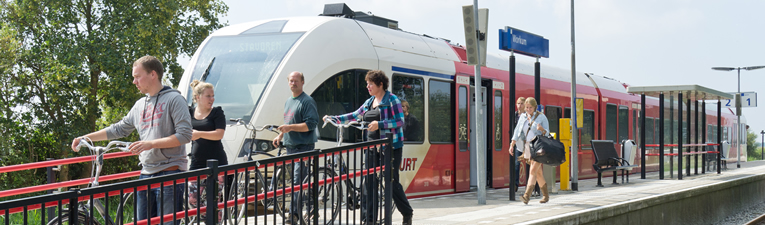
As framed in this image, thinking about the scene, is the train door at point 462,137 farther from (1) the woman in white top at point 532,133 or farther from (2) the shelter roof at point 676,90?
(2) the shelter roof at point 676,90

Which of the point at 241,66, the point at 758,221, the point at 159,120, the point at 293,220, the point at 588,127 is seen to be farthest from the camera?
the point at 588,127

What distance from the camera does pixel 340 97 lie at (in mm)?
9406

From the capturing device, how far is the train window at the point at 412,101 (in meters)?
10.2

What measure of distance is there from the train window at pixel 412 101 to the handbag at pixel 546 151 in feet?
5.26

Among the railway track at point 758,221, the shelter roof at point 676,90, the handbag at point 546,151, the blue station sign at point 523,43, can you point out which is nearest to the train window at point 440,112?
the blue station sign at point 523,43

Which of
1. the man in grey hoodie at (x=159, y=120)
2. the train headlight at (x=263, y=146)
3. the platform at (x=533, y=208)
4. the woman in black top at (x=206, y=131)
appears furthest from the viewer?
the train headlight at (x=263, y=146)

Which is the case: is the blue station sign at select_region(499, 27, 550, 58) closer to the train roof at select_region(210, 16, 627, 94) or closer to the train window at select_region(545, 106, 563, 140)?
the train roof at select_region(210, 16, 627, 94)

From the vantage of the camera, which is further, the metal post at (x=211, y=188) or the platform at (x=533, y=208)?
the platform at (x=533, y=208)

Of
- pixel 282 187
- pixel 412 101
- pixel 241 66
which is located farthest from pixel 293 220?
pixel 412 101

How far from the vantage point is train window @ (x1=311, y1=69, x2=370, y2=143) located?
9219 millimetres

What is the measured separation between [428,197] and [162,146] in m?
6.37

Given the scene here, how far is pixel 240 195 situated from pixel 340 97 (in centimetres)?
405

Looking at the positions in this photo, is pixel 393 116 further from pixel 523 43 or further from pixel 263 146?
pixel 523 43

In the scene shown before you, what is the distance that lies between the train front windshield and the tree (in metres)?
13.8
